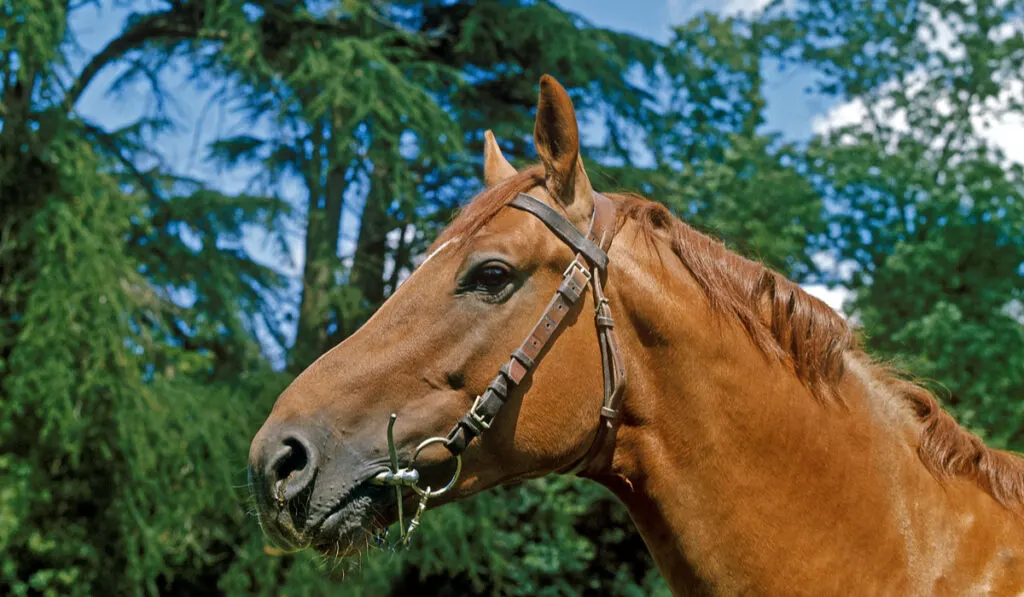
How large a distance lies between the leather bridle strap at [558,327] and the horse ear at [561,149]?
0.07 metres

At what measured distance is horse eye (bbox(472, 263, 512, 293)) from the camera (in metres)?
2.14

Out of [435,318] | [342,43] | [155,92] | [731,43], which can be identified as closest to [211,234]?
[155,92]

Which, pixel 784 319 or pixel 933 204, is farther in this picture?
pixel 933 204

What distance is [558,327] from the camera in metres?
2.12

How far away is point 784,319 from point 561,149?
0.74 meters

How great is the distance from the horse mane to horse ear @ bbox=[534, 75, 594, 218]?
0.07 metres

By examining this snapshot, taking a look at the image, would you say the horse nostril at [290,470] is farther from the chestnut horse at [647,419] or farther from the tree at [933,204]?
the tree at [933,204]

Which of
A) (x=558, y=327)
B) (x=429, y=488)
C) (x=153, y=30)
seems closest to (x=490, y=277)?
(x=558, y=327)

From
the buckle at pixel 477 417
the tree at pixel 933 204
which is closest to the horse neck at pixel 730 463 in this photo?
the buckle at pixel 477 417

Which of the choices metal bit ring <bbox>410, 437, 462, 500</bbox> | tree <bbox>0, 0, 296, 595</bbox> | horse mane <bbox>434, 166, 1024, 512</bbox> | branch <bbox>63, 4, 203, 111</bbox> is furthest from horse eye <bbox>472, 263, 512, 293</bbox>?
branch <bbox>63, 4, 203, 111</bbox>

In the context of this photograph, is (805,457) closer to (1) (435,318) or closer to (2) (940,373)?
(1) (435,318)

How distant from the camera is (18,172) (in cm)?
844

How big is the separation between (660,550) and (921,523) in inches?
26.5

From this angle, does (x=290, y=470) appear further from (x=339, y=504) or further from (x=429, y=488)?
(x=429, y=488)
